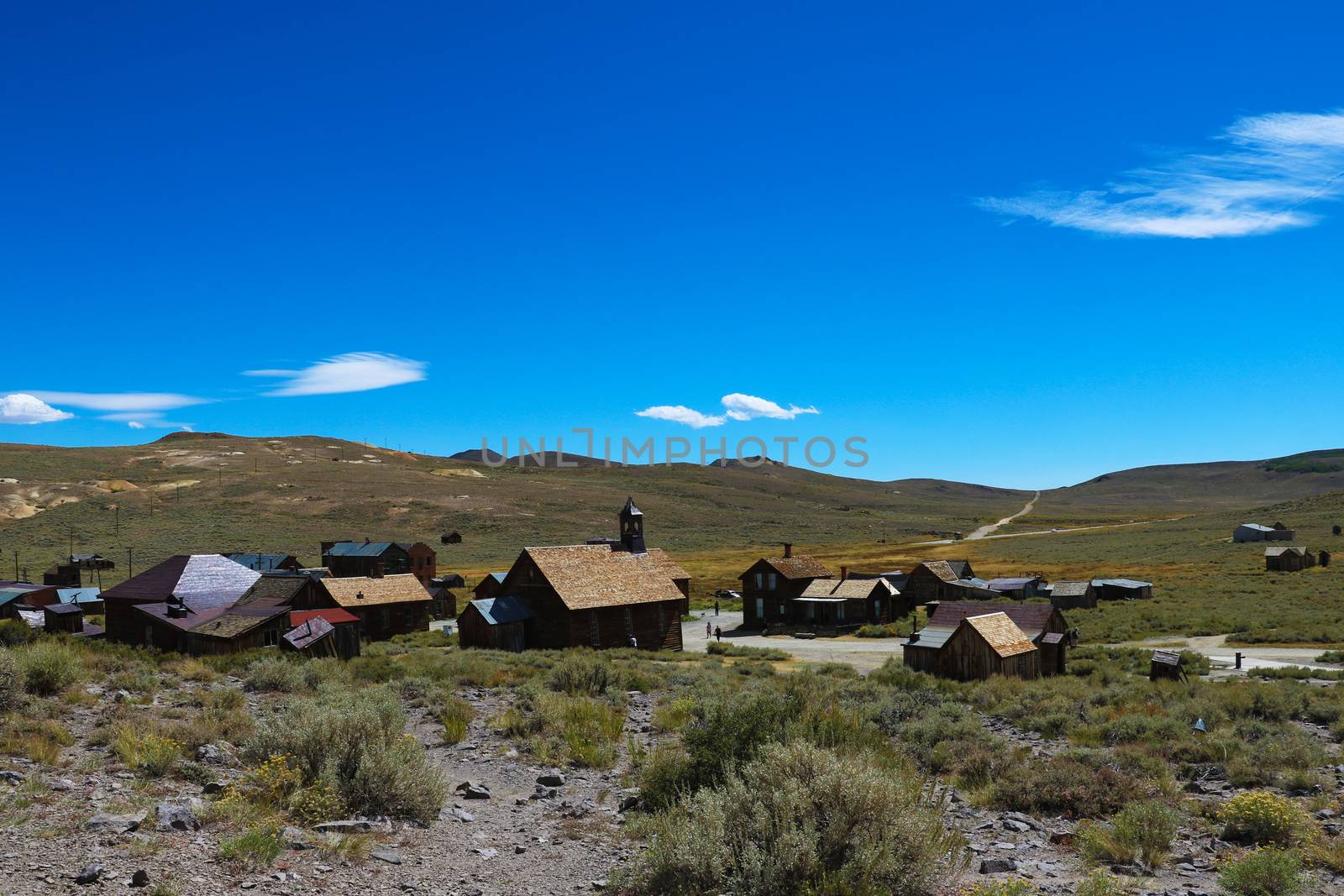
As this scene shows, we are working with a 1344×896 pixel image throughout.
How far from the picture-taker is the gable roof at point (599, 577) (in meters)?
37.9

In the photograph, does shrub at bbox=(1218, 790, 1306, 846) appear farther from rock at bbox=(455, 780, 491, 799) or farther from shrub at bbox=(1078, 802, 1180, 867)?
rock at bbox=(455, 780, 491, 799)

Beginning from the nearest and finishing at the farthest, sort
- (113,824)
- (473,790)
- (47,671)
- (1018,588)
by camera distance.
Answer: (113,824)
(473,790)
(47,671)
(1018,588)

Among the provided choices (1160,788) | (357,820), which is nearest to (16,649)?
(357,820)

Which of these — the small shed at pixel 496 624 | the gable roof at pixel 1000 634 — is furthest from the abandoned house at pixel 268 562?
the gable roof at pixel 1000 634

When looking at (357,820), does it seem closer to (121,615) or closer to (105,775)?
(105,775)

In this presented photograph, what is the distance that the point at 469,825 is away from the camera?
10.8 metres

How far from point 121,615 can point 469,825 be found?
32.6 metres

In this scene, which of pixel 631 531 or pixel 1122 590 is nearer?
pixel 631 531

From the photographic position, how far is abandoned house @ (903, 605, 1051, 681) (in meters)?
26.8

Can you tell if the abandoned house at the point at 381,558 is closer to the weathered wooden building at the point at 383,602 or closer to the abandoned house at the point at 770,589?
the weathered wooden building at the point at 383,602

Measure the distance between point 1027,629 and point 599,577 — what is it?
1824 cm

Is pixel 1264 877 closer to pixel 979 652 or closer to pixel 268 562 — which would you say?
pixel 979 652

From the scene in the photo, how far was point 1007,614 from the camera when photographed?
29328mm

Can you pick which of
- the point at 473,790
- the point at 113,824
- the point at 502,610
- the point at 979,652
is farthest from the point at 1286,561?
the point at 113,824
